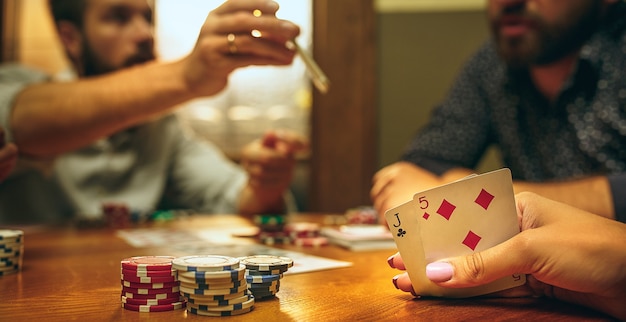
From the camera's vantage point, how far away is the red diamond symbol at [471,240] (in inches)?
28.3

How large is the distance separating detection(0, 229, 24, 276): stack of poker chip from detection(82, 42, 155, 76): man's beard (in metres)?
1.47

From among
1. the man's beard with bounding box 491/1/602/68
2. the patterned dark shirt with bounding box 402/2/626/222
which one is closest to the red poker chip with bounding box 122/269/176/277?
the patterned dark shirt with bounding box 402/2/626/222

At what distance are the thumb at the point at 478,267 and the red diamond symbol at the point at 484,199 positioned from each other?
0.06m

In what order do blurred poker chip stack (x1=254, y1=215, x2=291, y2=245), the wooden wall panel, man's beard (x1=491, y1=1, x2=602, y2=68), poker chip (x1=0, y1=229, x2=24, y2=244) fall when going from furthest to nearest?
the wooden wall panel < man's beard (x1=491, y1=1, x2=602, y2=68) < blurred poker chip stack (x1=254, y1=215, x2=291, y2=245) < poker chip (x1=0, y1=229, x2=24, y2=244)

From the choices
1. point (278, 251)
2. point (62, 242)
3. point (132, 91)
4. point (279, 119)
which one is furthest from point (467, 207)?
point (279, 119)

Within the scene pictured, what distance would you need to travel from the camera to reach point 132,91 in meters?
1.36

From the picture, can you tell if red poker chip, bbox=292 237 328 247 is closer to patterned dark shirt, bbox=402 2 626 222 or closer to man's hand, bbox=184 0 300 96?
man's hand, bbox=184 0 300 96

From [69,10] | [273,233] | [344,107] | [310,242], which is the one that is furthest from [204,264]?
[344,107]

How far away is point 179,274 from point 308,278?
0.27 m

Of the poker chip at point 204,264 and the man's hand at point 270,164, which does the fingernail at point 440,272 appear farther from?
the man's hand at point 270,164

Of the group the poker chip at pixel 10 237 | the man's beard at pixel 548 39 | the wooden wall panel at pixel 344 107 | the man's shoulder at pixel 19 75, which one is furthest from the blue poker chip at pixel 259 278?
the wooden wall panel at pixel 344 107

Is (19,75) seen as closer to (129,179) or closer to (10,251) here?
(129,179)

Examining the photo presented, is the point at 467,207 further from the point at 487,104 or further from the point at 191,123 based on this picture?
the point at 191,123

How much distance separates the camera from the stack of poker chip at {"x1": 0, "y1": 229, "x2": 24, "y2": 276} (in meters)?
0.91
